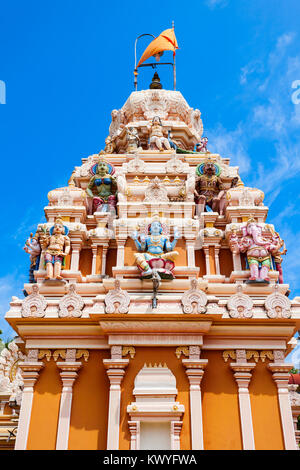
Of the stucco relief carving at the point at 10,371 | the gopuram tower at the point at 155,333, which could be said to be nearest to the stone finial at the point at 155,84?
the gopuram tower at the point at 155,333

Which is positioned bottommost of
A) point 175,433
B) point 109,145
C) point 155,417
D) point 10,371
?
point 175,433

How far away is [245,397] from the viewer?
10.8m

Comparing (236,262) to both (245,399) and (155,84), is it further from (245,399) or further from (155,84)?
(155,84)

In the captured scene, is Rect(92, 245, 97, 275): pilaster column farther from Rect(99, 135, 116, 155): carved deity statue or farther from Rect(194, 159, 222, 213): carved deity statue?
Rect(99, 135, 116, 155): carved deity statue

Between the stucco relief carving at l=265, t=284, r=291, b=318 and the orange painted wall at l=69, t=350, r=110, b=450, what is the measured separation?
421 cm

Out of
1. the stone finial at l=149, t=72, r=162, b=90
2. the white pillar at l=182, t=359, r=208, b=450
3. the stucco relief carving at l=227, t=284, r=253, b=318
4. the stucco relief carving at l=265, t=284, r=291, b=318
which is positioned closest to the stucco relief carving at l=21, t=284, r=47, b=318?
the white pillar at l=182, t=359, r=208, b=450

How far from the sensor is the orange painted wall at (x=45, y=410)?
412 inches

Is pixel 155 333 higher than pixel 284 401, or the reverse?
pixel 155 333

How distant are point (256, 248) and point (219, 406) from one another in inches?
181

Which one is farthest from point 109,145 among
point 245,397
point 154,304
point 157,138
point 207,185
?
point 245,397

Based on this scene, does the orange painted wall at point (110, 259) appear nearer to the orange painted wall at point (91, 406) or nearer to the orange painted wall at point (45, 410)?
the orange painted wall at point (91, 406)

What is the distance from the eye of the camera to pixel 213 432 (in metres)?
10.5

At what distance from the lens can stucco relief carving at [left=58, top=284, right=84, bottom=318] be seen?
1138 centimetres
